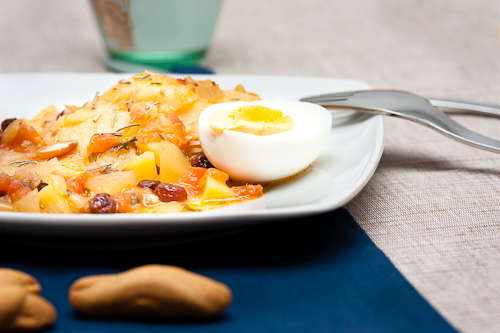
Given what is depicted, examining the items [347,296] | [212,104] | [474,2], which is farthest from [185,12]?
[474,2]

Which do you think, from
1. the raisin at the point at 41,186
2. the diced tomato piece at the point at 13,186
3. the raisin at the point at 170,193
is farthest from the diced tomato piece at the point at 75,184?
the raisin at the point at 170,193

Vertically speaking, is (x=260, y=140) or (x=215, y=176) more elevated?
(x=260, y=140)

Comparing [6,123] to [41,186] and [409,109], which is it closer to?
[41,186]

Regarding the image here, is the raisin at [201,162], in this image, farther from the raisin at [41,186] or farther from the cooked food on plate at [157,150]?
the raisin at [41,186]

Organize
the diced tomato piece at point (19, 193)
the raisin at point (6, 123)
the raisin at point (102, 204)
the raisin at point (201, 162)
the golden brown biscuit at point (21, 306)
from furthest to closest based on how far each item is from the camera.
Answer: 1. the raisin at point (6, 123)
2. the raisin at point (201, 162)
3. the diced tomato piece at point (19, 193)
4. the raisin at point (102, 204)
5. the golden brown biscuit at point (21, 306)

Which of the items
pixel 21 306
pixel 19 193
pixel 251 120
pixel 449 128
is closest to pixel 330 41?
pixel 449 128

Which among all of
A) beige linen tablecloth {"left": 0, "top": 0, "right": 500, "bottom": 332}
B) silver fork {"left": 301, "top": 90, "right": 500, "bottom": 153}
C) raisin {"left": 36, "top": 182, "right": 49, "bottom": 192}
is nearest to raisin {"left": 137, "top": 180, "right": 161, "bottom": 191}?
raisin {"left": 36, "top": 182, "right": 49, "bottom": 192}

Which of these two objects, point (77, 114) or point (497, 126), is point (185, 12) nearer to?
point (77, 114)
